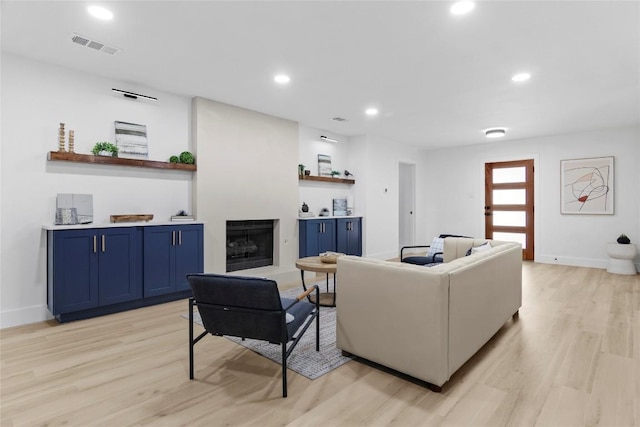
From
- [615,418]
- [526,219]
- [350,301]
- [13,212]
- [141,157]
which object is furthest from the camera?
[526,219]

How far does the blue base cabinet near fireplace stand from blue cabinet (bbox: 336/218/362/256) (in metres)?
2.80

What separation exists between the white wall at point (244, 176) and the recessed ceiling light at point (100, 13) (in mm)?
1968

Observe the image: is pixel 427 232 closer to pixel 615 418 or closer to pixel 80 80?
pixel 615 418

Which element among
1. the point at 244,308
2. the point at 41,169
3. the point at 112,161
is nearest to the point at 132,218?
the point at 112,161

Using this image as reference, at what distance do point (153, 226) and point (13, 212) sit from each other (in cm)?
130

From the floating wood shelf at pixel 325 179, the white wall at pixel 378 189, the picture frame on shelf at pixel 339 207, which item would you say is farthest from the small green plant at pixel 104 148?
the white wall at pixel 378 189

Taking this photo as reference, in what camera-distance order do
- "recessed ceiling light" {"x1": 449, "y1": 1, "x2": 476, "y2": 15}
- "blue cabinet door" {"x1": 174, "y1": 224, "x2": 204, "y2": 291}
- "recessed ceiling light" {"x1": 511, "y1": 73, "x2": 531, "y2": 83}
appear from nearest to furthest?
"recessed ceiling light" {"x1": 449, "y1": 1, "x2": 476, "y2": 15}
"recessed ceiling light" {"x1": 511, "y1": 73, "x2": 531, "y2": 83}
"blue cabinet door" {"x1": 174, "y1": 224, "x2": 204, "y2": 291}

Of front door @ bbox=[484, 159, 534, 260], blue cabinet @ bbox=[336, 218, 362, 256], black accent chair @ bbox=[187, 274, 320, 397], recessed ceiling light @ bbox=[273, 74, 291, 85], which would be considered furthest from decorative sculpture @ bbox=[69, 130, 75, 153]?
front door @ bbox=[484, 159, 534, 260]

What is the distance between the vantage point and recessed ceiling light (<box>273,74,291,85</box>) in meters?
3.92

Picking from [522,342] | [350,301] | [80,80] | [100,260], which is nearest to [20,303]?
[100,260]

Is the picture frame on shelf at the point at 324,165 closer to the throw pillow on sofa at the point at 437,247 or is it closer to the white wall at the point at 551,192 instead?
the throw pillow on sofa at the point at 437,247

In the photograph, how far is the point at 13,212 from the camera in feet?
11.2

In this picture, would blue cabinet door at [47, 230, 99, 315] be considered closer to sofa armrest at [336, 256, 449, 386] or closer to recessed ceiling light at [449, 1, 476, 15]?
sofa armrest at [336, 256, 449, 386]

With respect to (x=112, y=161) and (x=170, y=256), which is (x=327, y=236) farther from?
(x=112, y=161)
